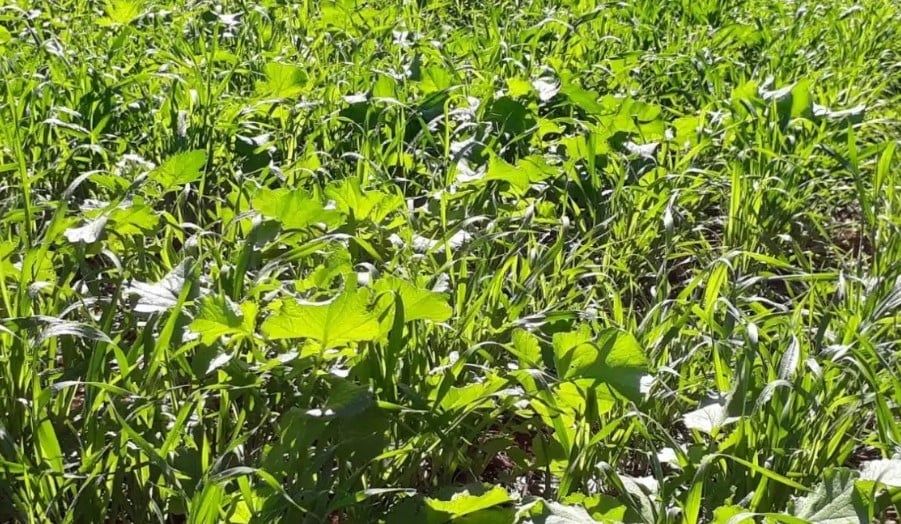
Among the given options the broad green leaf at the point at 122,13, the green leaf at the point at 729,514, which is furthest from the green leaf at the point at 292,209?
the broad green leaf at the point at 122,13

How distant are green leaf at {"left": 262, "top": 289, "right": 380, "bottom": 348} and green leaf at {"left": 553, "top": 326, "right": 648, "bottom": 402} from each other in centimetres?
25

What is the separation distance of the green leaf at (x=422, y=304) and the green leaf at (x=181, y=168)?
617mm

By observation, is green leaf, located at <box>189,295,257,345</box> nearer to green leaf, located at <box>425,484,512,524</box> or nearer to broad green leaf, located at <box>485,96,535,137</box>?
green leaf, located at <box>425,484,512,524</box>

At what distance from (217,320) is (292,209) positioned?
41 centimetres

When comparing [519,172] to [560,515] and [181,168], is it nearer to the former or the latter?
[181,168]

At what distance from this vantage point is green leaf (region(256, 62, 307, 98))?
2459 mm

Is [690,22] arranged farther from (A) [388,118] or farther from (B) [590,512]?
(B) [590,512]

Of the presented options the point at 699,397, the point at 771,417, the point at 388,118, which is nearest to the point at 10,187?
the point at 388,118

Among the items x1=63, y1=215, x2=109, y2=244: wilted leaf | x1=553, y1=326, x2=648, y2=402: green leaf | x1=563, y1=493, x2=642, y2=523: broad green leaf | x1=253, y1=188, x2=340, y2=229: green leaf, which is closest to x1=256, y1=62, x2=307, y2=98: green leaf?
x1=253, y1=188, x2=340, y2=229: green leaf

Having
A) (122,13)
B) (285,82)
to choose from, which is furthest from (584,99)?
(122,13)

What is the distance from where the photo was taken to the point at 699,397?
1.59 metres

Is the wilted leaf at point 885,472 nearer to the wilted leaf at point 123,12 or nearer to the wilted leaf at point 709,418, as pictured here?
the wilted leaf at point 709,418

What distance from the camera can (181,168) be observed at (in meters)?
1.81

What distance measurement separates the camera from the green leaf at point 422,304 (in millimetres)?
1302
